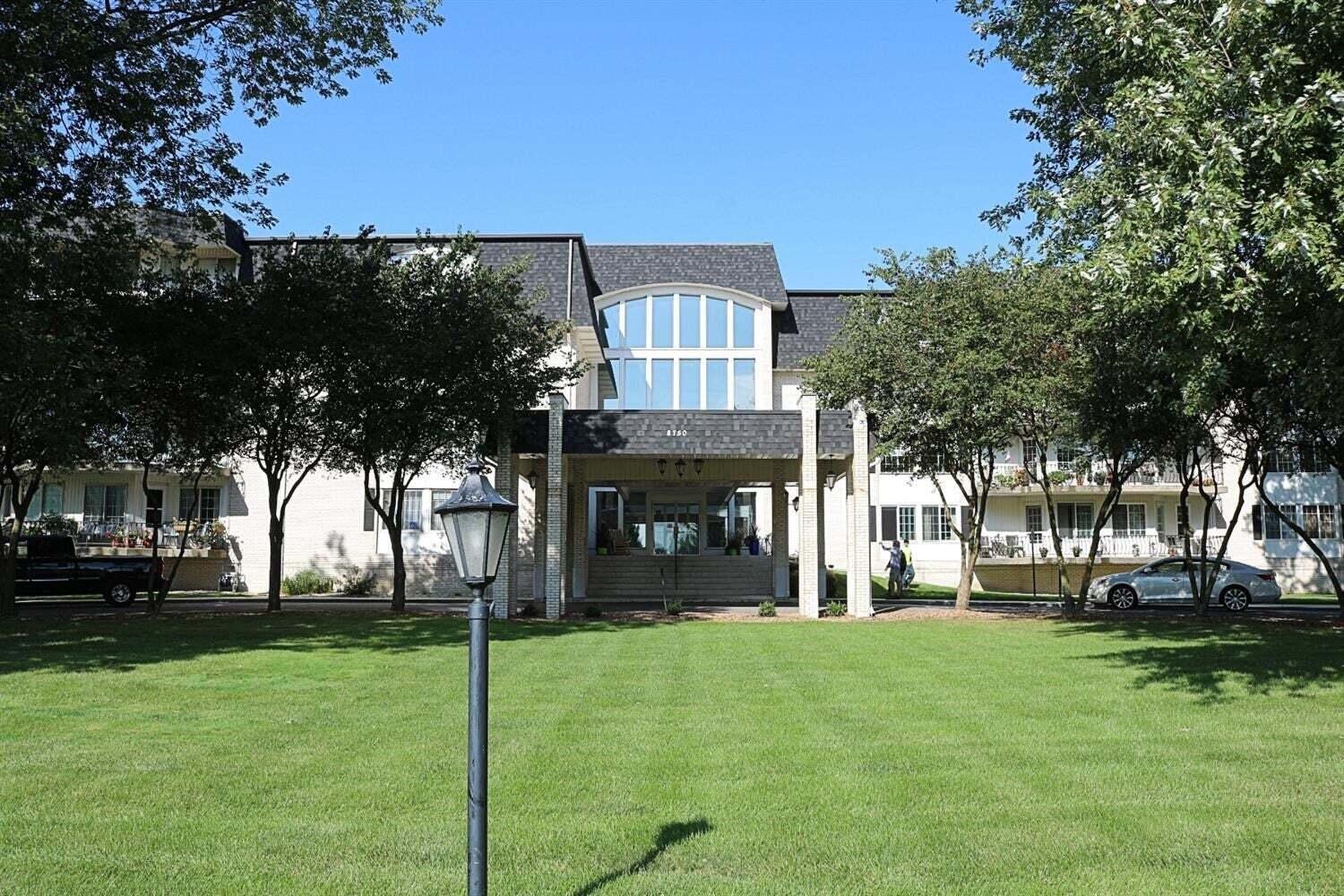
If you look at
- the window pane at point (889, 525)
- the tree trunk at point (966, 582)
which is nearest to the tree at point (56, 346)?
the tree trunk at point (966, 582)

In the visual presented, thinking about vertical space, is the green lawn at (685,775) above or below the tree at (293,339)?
below

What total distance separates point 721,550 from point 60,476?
898 inches

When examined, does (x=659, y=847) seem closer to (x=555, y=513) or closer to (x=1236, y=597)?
(x=555, y=513)

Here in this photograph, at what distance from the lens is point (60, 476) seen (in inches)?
1486

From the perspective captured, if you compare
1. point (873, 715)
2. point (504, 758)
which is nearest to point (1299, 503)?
point (873, 715)

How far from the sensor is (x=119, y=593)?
31859mm

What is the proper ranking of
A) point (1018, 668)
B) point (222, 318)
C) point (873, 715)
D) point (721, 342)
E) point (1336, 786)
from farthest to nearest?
1. point (721, 342)
2. point (222, 318)
3. point (1018, 668)
4. point (873, 715)
5. point (1336, 786)

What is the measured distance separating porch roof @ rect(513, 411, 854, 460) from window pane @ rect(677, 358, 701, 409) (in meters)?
16.4

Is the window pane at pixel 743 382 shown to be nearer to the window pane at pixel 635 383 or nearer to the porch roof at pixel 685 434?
the window pane at pixel 635 383

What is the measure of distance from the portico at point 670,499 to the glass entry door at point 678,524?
4 cm

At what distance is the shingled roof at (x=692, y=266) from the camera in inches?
1709

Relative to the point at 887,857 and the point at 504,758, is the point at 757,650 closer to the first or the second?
the point at 504,758

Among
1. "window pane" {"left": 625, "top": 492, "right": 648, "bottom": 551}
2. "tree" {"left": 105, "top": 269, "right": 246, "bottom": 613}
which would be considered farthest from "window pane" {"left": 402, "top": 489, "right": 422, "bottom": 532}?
"tree" {"left": 105, "top": 269, "right": 246, "bottom": 613}

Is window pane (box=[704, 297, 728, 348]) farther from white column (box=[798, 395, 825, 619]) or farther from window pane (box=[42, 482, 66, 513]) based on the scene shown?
window pane (box=[42, 482, 66, 513])
